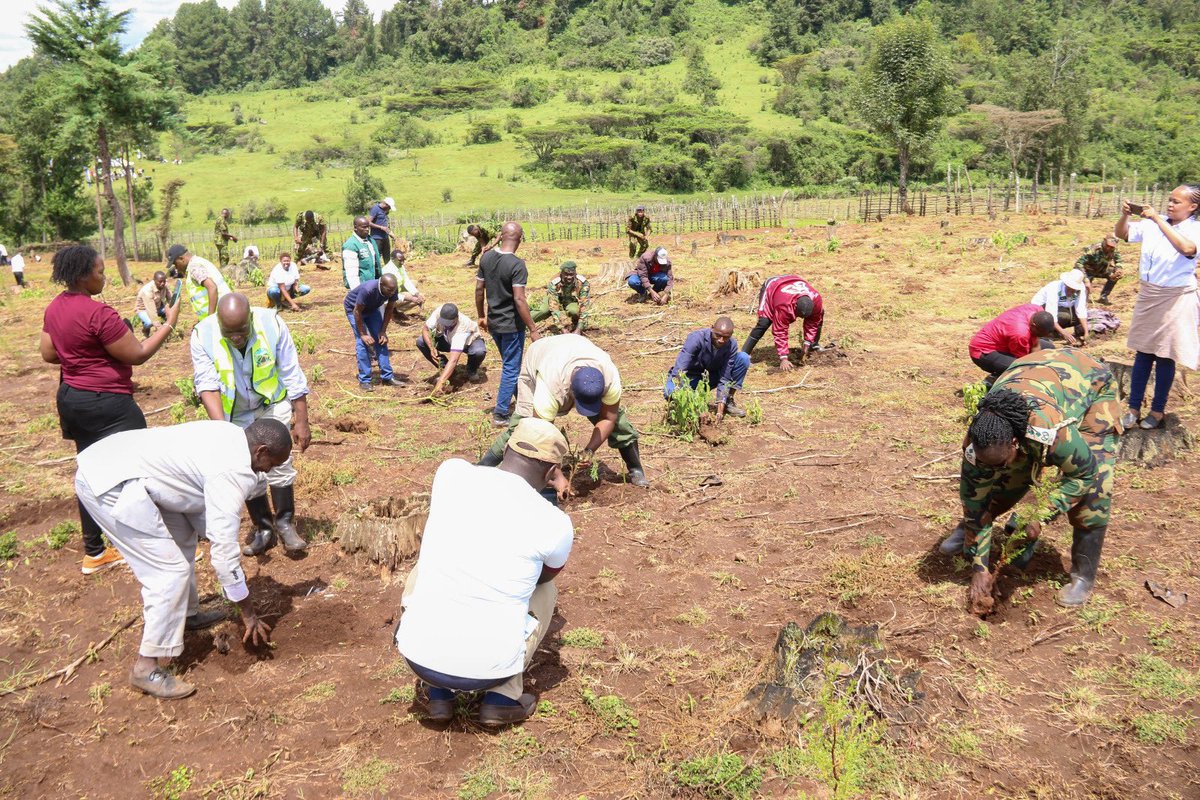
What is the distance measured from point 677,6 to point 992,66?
119 ft

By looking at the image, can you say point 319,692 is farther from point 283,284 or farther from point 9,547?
point 283,284

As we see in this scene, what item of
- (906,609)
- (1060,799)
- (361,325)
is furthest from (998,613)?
(361,325)

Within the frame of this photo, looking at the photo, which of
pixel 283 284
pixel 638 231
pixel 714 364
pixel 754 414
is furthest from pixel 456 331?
pixel 638 231

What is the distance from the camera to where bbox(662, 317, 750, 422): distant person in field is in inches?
287

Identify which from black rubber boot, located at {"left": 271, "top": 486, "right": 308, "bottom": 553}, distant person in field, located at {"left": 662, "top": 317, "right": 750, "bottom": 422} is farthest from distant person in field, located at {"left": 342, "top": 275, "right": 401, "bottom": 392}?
black rubber boot, located at {"left": 271, "top": 486, "right": 308, "bottom": 553}

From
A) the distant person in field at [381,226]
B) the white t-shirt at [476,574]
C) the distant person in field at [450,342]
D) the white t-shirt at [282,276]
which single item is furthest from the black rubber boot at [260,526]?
the white t-shirt at [282,276]

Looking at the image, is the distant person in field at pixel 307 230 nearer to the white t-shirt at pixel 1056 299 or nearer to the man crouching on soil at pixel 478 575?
the white t-shirt at pixel 1056 299

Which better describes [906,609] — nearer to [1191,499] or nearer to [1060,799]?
[1060,799]

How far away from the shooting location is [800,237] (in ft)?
75.2

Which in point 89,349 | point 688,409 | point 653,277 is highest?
point 89,349

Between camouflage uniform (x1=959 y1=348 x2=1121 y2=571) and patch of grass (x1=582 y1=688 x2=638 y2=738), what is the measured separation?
206 cm

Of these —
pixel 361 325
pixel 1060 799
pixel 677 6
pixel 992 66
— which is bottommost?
pixel 1060 799

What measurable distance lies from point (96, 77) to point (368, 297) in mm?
17479

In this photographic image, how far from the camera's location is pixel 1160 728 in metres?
3.54
